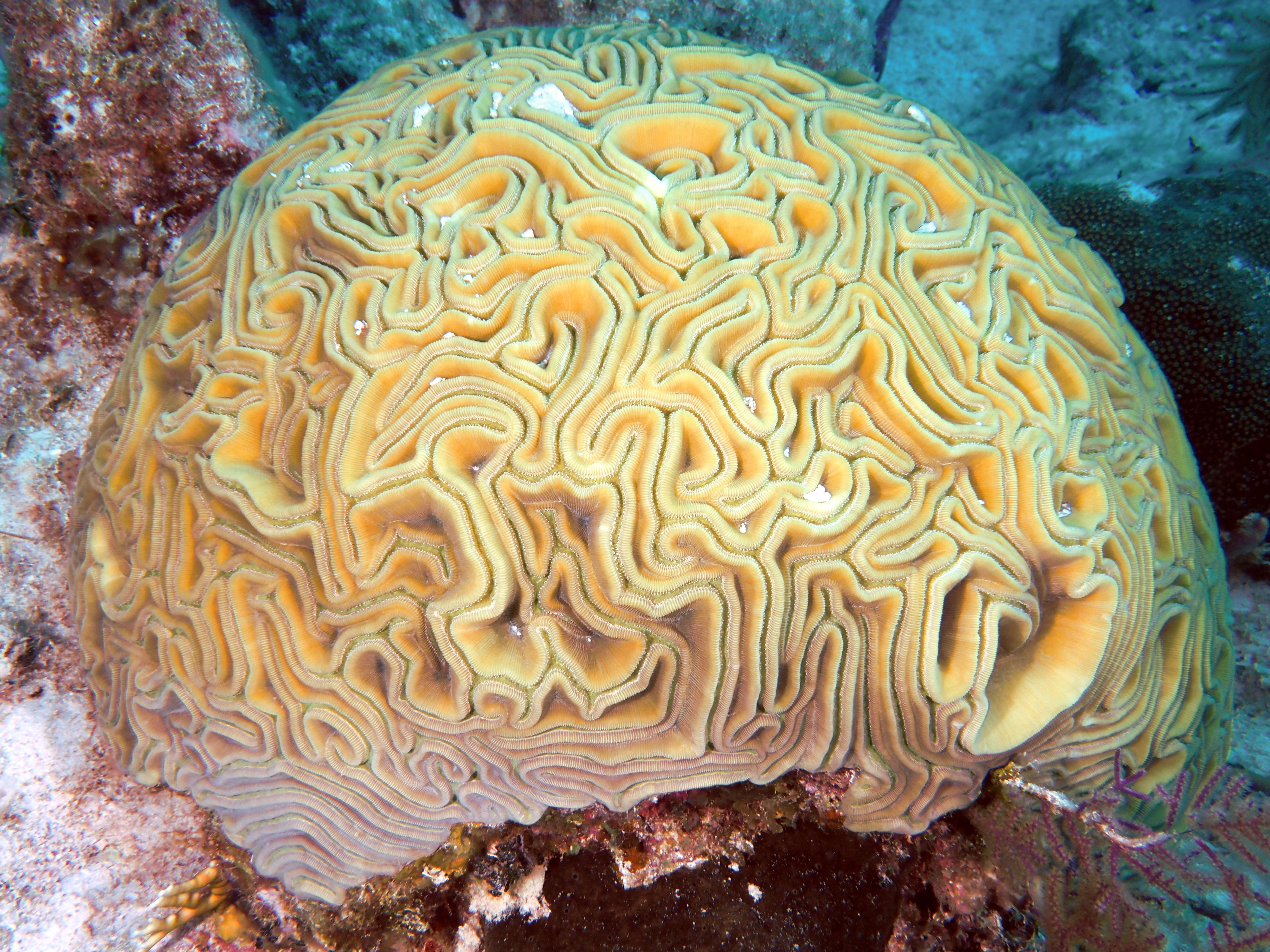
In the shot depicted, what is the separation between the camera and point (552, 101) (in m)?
3.17

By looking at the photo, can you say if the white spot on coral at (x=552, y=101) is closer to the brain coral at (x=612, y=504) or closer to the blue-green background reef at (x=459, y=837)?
the brain coral at (x=612, y=504)

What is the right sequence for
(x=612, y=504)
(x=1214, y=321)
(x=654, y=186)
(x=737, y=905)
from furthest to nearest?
(x=1214, y=321)
(x=654, y=186)
(x=737, y=905)
(x=612, y=504)

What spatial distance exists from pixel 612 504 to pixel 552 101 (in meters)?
2.13

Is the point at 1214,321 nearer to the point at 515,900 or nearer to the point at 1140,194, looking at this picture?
the point at 1140,194

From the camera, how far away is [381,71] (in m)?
3.68

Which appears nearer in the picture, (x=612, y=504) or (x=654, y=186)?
(x=612, y=504)

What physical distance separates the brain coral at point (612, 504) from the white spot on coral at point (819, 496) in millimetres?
15

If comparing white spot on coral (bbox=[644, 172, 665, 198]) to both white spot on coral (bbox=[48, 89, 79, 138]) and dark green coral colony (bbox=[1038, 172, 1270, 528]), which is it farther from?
dark green coral colony (bbox=[1038, 172, 1270, 528])

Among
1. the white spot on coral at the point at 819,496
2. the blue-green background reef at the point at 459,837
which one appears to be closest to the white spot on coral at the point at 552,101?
the blue-green background reef at the point at 459,837

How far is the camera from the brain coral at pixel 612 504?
251 centimetres

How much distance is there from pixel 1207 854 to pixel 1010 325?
252 centimetres

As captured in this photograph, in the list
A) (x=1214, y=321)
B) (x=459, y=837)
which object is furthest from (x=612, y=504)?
(x=1214, y=321)

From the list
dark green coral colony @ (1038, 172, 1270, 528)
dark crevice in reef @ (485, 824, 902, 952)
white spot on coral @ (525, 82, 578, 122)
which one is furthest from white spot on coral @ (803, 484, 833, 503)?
dark green coral colony @ (1038, 172, 1270, 528)

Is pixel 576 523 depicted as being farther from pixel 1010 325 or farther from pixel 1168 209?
pixel 1168 209
